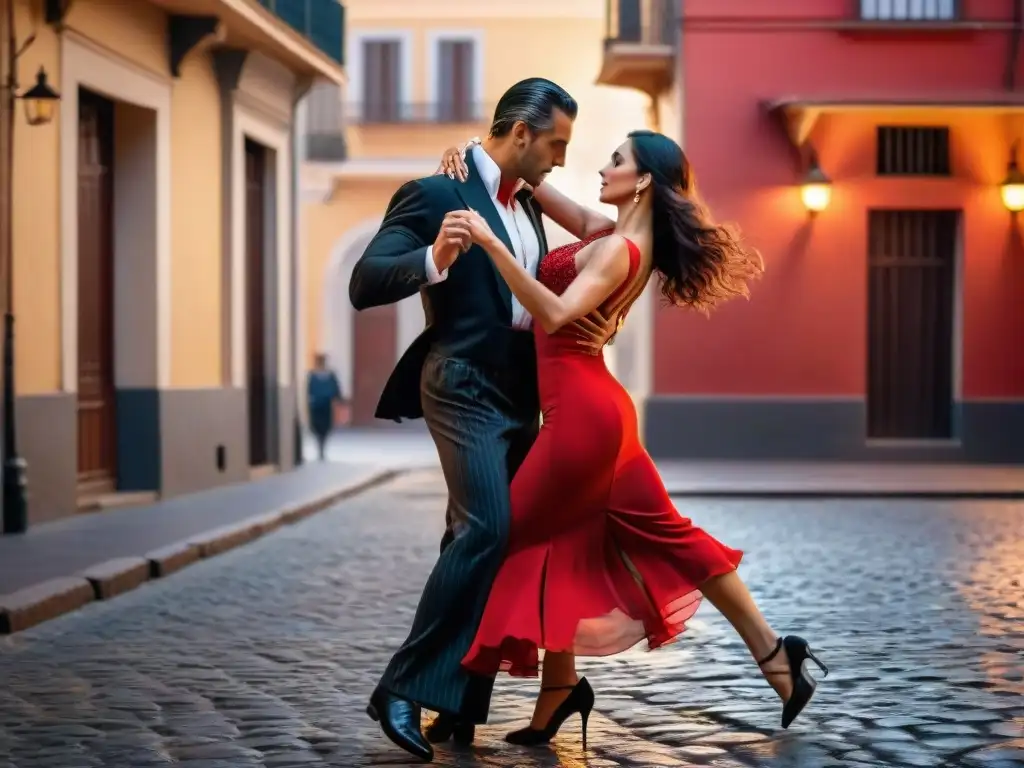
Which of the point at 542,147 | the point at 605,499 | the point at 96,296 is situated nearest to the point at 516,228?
the point at 542,147

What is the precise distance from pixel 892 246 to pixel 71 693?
1765cm

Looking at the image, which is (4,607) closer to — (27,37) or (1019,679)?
(1019,679)

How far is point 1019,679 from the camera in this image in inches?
275

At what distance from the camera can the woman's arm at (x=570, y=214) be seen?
5973 mm

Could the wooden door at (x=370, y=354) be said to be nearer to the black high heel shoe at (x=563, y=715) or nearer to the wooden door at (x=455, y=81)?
the wooden door at (x=455, y=81)

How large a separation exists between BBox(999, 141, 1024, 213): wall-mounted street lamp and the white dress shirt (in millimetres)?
17928

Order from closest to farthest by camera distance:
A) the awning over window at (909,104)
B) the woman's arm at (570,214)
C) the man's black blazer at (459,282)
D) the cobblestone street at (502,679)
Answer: the man's black blazer at (459,282), the cobblestone street at (502,679), the woman's arm at (570,214), the awning over window at (909,104)

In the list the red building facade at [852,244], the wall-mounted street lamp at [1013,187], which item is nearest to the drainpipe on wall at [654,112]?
the red building facade at [852,244]

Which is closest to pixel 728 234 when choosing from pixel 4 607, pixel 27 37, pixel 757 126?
pixel 4 607

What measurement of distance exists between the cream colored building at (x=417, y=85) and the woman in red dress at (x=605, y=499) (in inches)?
1265

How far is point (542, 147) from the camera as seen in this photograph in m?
5.57

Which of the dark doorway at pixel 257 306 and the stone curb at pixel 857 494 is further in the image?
the dark doorway at pixel 257 306

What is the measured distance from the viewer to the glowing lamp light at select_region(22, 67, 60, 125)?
13.4 meters

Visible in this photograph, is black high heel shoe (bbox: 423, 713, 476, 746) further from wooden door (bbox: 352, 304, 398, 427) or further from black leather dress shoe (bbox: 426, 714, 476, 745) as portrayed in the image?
wooden door (bbox: 352, 304, 398, 427)
